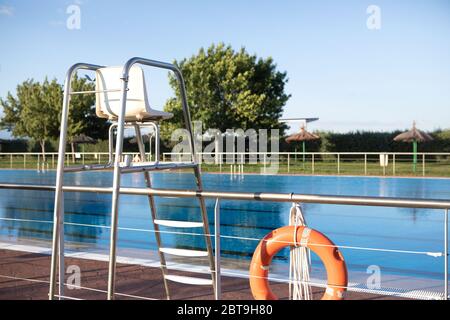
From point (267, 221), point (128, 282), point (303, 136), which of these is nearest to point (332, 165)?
point (303, 136)

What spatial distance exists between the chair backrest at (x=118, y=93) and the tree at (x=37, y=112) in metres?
26.3

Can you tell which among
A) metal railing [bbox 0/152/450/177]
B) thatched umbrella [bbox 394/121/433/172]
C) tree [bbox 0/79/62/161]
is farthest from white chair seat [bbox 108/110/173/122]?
tree [bbox 0/79/62/161]

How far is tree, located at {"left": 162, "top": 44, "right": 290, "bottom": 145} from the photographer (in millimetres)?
22594

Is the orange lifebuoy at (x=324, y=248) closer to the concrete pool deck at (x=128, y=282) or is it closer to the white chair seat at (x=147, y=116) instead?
the concrete pool deck at (x=128, y=282)

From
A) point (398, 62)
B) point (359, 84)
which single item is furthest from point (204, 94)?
point (398, 62)

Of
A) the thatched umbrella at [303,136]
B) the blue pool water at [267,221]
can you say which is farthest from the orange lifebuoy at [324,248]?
the thatched umbrella at [303,136]

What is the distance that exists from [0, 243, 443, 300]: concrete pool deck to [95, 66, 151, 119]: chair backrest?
0.88m

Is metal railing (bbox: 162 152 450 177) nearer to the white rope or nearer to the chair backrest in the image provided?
the white rope

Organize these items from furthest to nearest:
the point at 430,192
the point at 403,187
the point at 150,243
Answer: the point at 403,187 → the point at 430,192 → the point at 150,243

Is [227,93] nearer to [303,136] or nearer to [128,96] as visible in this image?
[303,136]

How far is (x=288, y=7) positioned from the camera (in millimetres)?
21328

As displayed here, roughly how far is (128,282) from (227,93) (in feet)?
66.2

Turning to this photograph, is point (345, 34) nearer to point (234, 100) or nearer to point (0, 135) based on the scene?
point (234, 100)
